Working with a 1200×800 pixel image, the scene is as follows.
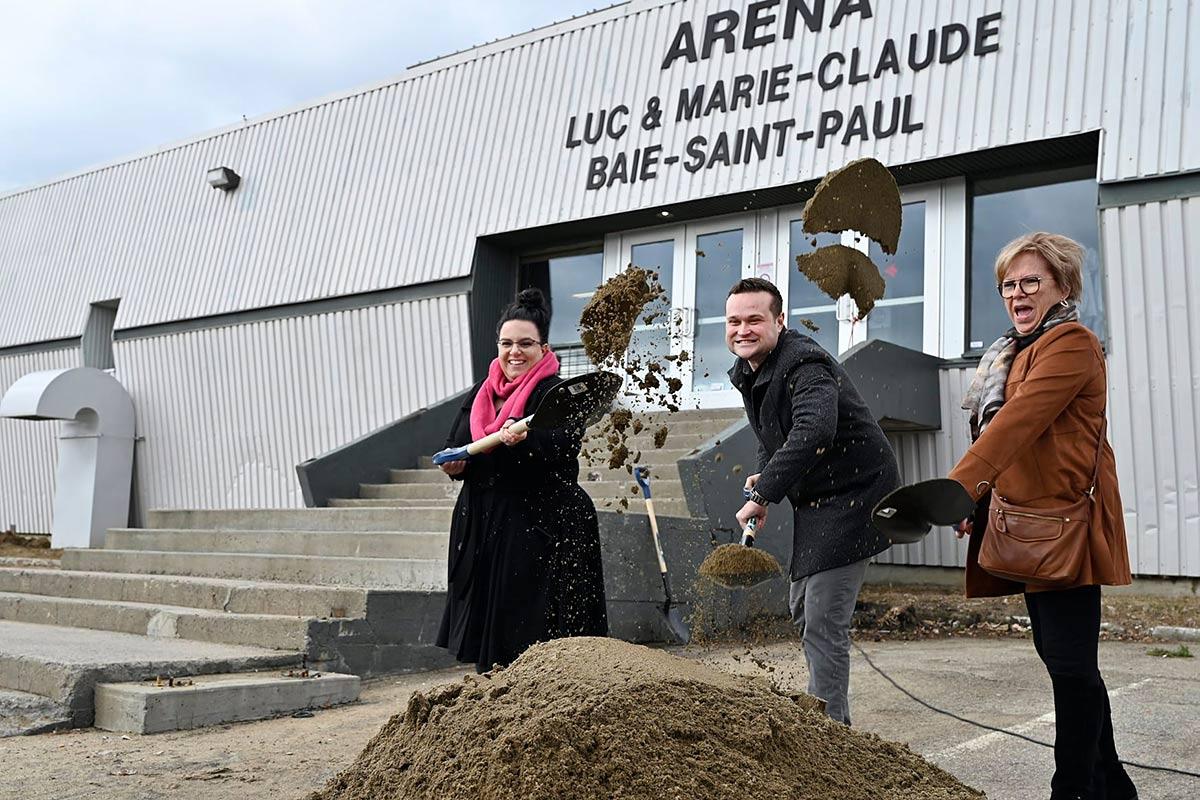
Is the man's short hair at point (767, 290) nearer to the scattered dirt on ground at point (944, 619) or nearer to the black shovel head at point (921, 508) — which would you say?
the black shovel head at point (921, 508)

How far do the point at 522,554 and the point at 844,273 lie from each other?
1.85 metres

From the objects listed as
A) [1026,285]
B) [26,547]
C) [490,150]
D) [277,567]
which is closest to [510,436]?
[1026,285]

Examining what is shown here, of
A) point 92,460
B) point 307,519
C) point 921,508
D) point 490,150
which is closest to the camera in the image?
point 921,508

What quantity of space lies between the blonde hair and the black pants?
881mm

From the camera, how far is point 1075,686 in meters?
3.13

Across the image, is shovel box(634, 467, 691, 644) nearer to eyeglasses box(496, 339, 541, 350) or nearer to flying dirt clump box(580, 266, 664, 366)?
flying dirt clump box(580, 266, 664, 366)

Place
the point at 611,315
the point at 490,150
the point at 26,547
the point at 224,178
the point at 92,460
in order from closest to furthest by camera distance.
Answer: the point at 611,315, the point at 490,150, the point at 224,178, the point at 92,460, the point at 26,547

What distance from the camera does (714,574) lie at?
4.72m

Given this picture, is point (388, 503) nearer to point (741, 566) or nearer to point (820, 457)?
point (741, 566)

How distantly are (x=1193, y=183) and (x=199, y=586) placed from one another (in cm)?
841

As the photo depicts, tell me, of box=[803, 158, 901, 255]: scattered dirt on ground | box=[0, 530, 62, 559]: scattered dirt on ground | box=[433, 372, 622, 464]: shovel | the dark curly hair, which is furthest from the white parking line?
box=[0, 530, 62, 559]: scattered dirt on ground

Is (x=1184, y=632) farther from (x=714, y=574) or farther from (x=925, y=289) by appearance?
(x=714, y=574)

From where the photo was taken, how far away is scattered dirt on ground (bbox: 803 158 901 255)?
4.73 metres

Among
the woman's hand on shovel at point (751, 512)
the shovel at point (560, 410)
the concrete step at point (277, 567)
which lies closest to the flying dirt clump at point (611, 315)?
the shovel at point (560, 410)
